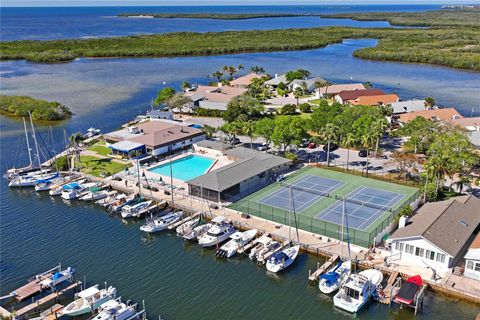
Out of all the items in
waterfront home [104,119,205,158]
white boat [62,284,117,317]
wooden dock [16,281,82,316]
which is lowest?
wooden dock [16,281,82,316]

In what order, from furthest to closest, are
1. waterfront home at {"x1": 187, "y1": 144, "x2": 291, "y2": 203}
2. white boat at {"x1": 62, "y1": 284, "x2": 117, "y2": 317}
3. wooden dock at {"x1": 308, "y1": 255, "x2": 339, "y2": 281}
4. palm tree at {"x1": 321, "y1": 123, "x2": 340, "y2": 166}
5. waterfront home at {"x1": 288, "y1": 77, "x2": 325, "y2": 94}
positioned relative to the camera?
waterfront home at {"x1": 288, "y1": 77, "x2": 325, "y2": 94} → palm tree at {"x1": 321, "y1": 123, "x2": 340, "y2": 166} → waterfront home at {"x1": 187, "y1": 144, "x2": 291, "y2": 203} → wooden dock at {"x1": 308, "y1": 255, "x2": 339, "y2": 281} → white boat at {"x1": 62, "y1": 284, "x2": 117, "y2": 317}

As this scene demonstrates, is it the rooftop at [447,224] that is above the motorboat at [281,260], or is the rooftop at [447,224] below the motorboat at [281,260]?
above

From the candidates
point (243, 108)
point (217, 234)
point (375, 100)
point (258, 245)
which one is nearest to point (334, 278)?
point (258, 245)

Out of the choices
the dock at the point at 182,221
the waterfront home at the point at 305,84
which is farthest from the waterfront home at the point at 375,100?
the dock at the point at 182,221

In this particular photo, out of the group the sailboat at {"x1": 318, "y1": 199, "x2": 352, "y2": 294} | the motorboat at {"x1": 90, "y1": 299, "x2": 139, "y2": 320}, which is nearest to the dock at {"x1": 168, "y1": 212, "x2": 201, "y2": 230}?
the motorboat at {"x1": 90, "y1": 299, "x2": 139, "y2": 320}

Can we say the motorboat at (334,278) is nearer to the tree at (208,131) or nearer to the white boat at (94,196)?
the white boat at (94,196)

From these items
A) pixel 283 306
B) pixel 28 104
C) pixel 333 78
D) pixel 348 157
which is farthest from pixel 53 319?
pixel 333 78

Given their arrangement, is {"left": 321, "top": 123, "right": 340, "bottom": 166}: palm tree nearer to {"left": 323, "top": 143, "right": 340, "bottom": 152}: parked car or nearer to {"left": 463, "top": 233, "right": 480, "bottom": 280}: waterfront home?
{"left": 323, "top": 143, "right": 340, "bottom": 152}: parked car
